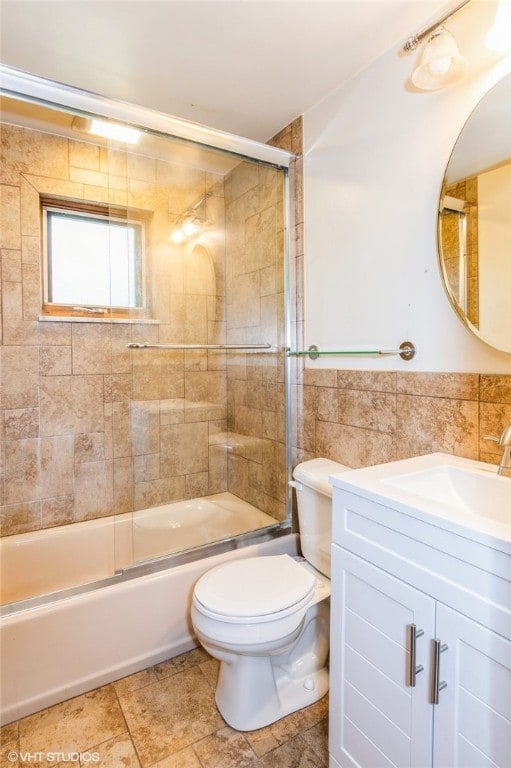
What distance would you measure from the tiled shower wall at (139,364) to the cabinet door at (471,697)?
1.40m

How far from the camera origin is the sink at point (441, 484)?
1011mm

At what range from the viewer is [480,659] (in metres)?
0.78

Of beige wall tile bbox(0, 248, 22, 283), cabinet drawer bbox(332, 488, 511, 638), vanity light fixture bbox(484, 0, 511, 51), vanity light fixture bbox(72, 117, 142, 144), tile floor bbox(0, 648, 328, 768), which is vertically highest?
vanity light fixture bbox(72, 117, 142, 144)

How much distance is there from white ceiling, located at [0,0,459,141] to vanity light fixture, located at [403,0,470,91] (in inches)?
5.7

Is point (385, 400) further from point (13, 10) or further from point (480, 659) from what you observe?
point (13, 10)

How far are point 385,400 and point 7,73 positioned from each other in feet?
5.89

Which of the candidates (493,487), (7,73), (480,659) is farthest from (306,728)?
(7,73)

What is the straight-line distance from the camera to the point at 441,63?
1.23 metres

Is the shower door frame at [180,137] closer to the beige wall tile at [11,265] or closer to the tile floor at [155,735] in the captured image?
the tile floor at [155,735]

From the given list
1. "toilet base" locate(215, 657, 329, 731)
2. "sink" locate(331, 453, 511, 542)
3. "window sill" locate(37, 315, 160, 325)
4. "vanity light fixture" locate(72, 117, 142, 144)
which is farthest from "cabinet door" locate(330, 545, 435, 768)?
"vanity light fixture" locate(72, 117, 142, 144)

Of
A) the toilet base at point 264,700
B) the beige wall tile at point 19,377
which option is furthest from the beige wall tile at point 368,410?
the beige wall tile at point 19,377

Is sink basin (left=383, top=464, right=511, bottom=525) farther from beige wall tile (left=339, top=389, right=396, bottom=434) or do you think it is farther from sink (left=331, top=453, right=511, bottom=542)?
beige wall tile (left=339, top=389, right=396, bottom=434)

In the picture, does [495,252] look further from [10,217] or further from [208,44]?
[10,217]

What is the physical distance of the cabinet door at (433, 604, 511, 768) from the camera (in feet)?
2.45
